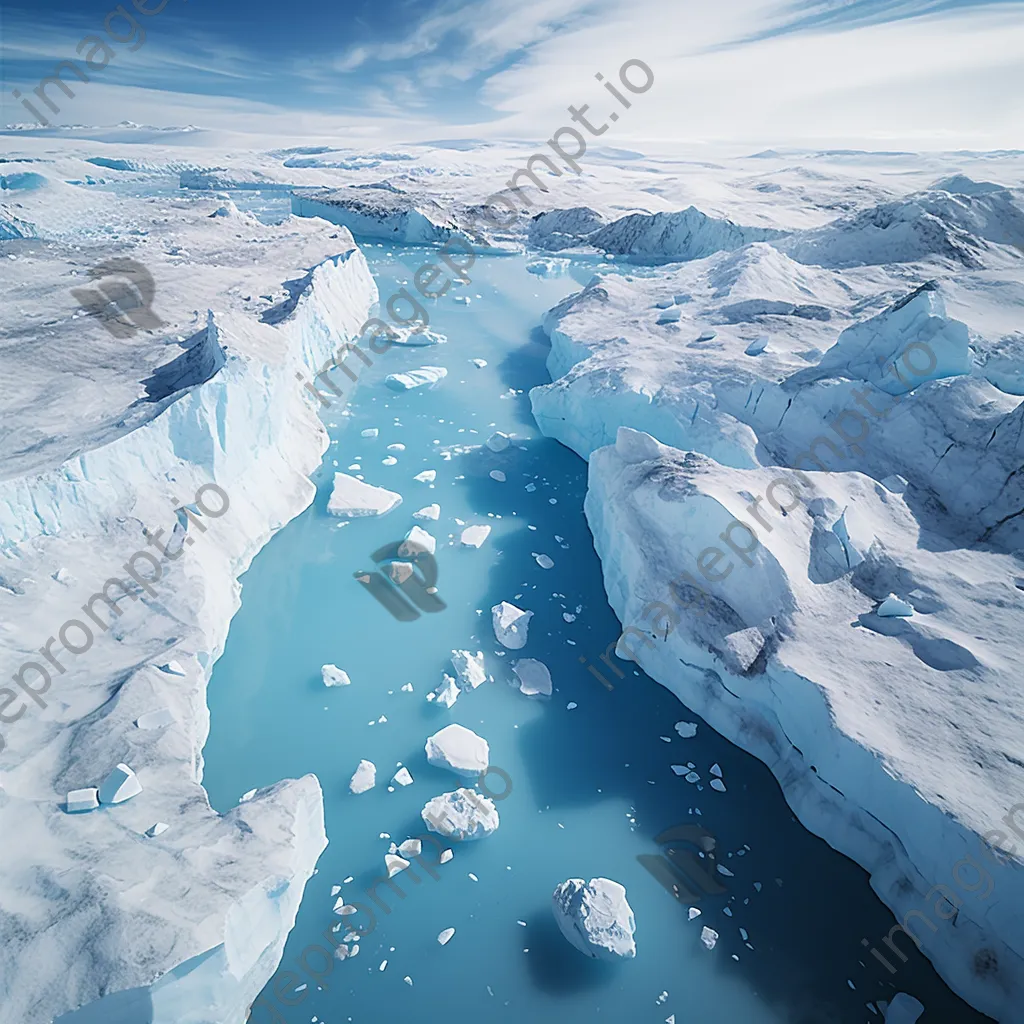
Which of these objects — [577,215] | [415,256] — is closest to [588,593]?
[415,256]

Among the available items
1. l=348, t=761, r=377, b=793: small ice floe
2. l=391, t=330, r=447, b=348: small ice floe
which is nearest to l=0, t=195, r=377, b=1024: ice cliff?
l=348, t=761, r=377, b=793: small ice floe

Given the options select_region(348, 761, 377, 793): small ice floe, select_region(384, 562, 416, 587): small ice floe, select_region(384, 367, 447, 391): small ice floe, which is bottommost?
select_region(348, 761, 377, 793): small ice floe

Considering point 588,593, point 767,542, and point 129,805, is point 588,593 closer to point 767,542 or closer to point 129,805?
point 767,542

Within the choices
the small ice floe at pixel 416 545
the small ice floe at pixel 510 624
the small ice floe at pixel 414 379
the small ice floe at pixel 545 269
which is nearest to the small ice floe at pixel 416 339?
the small ice floe at pixel 414 379

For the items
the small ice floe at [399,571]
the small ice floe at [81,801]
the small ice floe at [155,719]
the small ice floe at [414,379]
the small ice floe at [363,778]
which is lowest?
the small ice floe at [363,778]

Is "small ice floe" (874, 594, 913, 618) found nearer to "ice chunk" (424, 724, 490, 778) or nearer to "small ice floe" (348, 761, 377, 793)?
"ice chunk" (424, 724, 490, 778)

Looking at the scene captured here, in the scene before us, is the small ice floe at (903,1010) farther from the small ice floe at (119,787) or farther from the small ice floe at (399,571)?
the small ice floe at (399,571)

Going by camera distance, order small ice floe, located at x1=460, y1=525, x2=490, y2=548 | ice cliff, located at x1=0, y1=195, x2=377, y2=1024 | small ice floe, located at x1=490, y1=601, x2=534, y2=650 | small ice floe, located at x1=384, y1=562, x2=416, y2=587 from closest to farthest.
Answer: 1. ice cliff, located at x1=0, y1=195, x2=377, y2=1024
2. small ice floe, located at x1=490, y1=601, x2=534, y2=650
3. small ice floe, located at x1=384, y1=562, x2=416, y2=587
4. small ice floe, located at x1=460, y1=525, x2=490, y2=548
